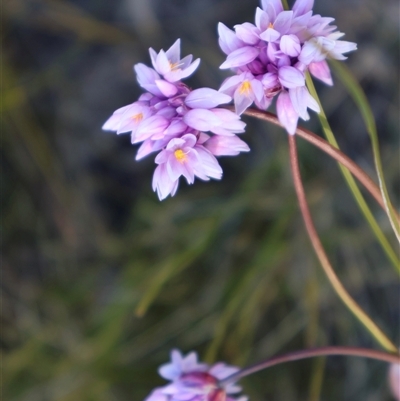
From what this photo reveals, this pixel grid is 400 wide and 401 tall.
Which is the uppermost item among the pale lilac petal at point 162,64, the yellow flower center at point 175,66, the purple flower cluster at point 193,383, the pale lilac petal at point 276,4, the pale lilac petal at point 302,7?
the yellow flower center at point 175,66

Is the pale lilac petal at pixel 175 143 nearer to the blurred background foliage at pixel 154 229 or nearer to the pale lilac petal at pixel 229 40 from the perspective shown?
the pale lilac petal at pixel 229 40

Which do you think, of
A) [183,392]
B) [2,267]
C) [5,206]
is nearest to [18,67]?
[5,206]

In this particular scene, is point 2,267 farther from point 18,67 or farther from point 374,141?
point 374,141

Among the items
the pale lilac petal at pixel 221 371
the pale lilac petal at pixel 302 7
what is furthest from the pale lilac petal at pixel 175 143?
the pale lilac petal at pixel 221 371

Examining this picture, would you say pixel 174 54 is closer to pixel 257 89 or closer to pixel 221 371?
pixel 257 89

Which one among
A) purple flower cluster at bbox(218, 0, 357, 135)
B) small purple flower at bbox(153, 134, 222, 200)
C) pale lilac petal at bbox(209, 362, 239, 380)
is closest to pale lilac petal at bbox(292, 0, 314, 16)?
purple flower cluster at bbox(218, 0, 357, 135)

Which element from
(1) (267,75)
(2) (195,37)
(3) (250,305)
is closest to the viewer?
(1) (267,75)
